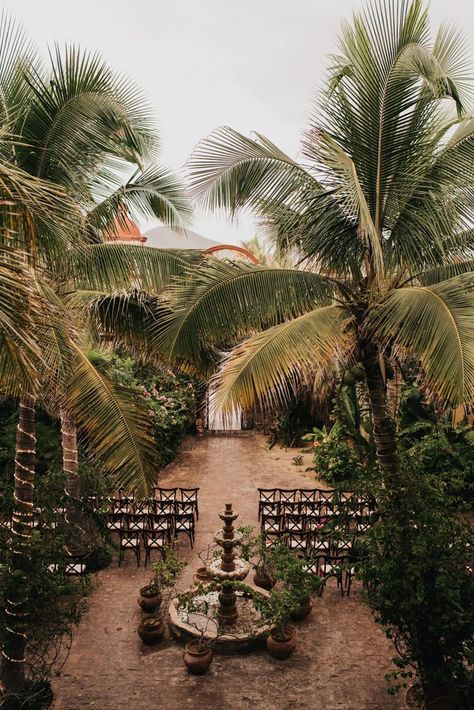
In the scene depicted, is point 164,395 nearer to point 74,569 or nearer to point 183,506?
point 183,506

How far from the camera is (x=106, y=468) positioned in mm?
4750

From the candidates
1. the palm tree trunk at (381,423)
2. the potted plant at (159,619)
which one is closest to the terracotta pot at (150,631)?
the potted plant at (159,619)

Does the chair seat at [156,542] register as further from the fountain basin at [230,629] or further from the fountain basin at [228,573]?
the fountain basin at [230,629]

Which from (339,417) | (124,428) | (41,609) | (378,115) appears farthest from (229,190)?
(339,417)

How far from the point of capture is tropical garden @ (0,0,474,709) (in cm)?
463

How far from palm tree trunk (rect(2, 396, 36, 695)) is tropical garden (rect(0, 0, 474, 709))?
22 millimetres

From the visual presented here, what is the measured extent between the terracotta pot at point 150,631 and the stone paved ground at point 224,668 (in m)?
0.12

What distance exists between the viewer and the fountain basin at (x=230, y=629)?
259 inches

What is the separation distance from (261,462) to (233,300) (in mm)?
10635

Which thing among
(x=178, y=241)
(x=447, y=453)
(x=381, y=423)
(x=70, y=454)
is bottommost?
(x=447, y=453)

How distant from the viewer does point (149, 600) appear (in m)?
7.26

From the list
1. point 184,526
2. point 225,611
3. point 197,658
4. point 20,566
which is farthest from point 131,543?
point 20,566

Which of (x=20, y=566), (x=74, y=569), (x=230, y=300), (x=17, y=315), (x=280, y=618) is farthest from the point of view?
(x=74, y=569)

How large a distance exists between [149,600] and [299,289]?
4.88 metres
